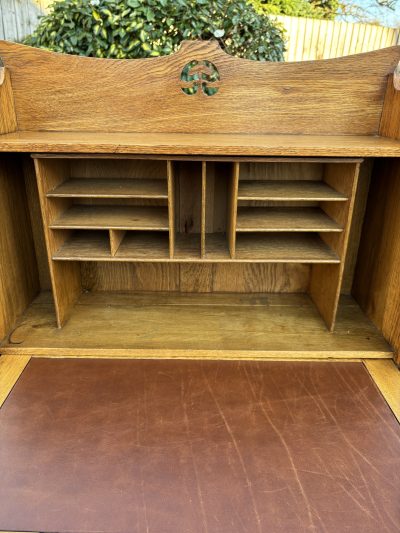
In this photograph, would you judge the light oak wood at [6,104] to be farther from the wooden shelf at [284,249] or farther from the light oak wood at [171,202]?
the wooden shelf at [284,249]

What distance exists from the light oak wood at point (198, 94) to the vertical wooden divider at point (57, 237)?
28cm

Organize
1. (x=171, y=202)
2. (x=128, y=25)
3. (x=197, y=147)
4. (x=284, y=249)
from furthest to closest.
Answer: (x=128, y=25) < (x=284, y=249) < (x=171, y=202) < (x=197, y=147)

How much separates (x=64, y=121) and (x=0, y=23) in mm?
2518

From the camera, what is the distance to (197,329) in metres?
1.99

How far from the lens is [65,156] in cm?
161

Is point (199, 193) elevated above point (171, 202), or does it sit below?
below

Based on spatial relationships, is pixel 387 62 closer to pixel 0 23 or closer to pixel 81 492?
pixel 81 492

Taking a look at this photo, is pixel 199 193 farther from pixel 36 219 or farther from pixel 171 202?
pixel 36 219

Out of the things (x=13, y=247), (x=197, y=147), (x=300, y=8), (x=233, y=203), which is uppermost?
(x=300, y=8)

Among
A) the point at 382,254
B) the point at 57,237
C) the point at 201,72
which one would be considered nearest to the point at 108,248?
the point at 57,237

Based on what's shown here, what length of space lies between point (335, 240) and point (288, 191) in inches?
12.6

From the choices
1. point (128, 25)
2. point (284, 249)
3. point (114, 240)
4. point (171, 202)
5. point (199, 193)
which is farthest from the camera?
point (128, 25)

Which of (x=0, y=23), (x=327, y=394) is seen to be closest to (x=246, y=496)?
(x=327, y=394)

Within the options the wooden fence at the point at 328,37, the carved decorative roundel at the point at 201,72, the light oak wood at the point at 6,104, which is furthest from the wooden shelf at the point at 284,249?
the wooden fence at the point at 328,37
